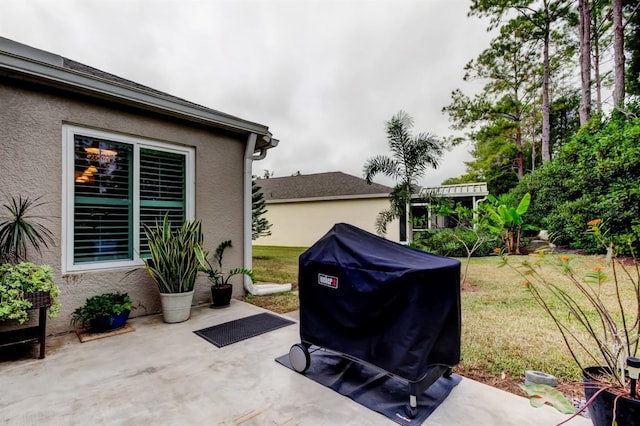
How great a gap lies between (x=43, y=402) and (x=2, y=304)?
3.74 feet

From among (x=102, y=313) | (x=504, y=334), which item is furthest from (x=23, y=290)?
(x=504, y=334)

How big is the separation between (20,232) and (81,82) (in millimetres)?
1899

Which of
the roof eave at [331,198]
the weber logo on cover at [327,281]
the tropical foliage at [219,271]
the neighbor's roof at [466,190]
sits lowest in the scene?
the tropical foliage at [219,271]

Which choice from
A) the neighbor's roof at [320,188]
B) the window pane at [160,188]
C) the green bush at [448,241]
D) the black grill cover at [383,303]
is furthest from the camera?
the neighbor's roof at [320,188]

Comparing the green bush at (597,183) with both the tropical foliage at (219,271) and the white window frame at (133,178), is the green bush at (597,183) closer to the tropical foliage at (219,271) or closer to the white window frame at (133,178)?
the tropical foliage at (219,271)

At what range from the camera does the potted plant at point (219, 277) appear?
4.77 metres

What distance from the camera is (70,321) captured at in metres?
3.70

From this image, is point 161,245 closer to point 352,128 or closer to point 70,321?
point 70,321

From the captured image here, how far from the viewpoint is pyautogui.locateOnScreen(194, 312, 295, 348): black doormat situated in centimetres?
347

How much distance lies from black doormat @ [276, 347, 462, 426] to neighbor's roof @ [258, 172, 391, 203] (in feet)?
41.2

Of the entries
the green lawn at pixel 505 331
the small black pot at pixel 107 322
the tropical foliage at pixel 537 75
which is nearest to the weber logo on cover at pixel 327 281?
the green lawn at pixel 505 331

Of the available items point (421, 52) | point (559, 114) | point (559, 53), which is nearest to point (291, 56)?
point (421, 52)

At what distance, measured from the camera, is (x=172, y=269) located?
158 inches

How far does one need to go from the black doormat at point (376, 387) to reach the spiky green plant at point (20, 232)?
10.5 ft
